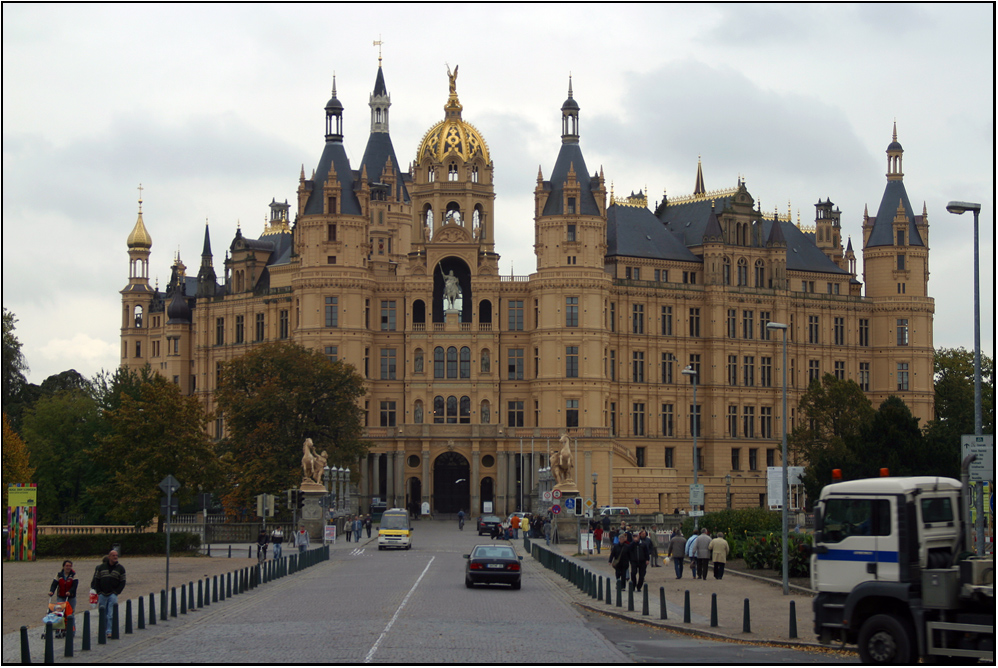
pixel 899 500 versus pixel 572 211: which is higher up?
pixel 572 211

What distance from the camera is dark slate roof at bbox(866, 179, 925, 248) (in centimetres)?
12469

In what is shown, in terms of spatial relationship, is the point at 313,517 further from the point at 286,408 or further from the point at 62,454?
the point at 62,454

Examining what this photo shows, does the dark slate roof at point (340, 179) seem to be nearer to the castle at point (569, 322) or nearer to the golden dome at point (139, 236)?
the castle at point (569, 322)

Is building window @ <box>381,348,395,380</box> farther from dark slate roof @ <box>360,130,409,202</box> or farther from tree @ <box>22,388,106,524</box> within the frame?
dark slate roof @ <box>360,130,409,202</box>

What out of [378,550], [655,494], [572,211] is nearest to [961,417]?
[655,494]

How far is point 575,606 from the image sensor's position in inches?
1507

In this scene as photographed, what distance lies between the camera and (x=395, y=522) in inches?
2832

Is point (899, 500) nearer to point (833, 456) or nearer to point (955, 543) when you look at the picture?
point (955, 543)

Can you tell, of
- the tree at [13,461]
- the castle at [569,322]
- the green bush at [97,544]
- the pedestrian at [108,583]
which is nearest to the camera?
the pedestrian at [108,583]

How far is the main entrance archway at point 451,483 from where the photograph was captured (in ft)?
366

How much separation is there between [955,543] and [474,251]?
86062 millimetres

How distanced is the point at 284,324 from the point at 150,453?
52346 mm

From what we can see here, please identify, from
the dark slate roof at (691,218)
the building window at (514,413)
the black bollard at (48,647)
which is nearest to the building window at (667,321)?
the dark slate roof at (691,218)

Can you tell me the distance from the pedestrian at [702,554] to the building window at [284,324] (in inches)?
3035
